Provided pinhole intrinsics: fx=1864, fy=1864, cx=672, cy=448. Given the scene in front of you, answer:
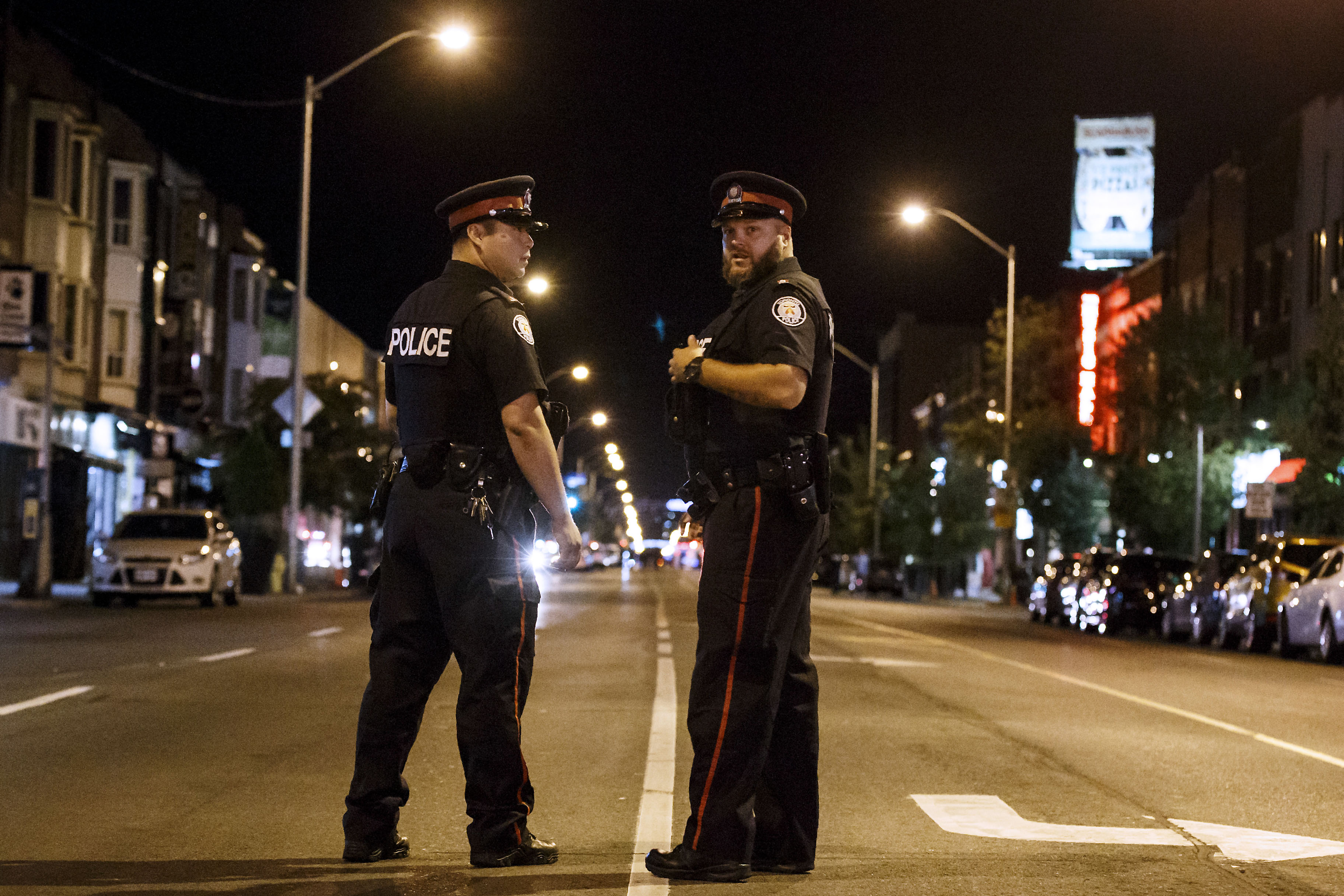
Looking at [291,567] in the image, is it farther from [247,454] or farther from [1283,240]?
[1283,240]

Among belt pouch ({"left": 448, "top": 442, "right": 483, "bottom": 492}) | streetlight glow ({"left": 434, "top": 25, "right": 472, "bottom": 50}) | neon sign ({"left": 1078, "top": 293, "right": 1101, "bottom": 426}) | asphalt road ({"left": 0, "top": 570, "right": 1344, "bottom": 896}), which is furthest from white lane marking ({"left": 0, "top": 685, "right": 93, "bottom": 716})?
neon sign ({"left": 1078, "top": 293, "right": 1101, "bottom": 426})

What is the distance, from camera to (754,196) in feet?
19.1

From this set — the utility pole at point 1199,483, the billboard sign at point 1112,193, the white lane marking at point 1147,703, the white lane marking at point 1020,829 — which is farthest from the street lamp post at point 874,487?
the white lane marking at point 1020,829

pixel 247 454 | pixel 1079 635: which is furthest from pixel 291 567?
pixel 1079 635

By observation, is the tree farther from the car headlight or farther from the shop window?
the shop window

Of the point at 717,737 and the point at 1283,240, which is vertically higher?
the point at 1283,240

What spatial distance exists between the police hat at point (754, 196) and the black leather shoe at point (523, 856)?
2.06m

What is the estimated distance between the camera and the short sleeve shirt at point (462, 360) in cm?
587

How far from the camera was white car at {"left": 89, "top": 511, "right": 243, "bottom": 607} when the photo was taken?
27.5m

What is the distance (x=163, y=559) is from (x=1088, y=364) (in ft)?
106

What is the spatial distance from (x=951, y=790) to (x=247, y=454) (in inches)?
1258

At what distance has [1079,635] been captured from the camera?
31047 mm

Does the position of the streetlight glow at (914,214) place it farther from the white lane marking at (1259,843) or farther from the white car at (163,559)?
the white lane marking at (1259,843)

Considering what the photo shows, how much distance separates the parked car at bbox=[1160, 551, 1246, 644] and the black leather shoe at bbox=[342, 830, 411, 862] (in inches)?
973
